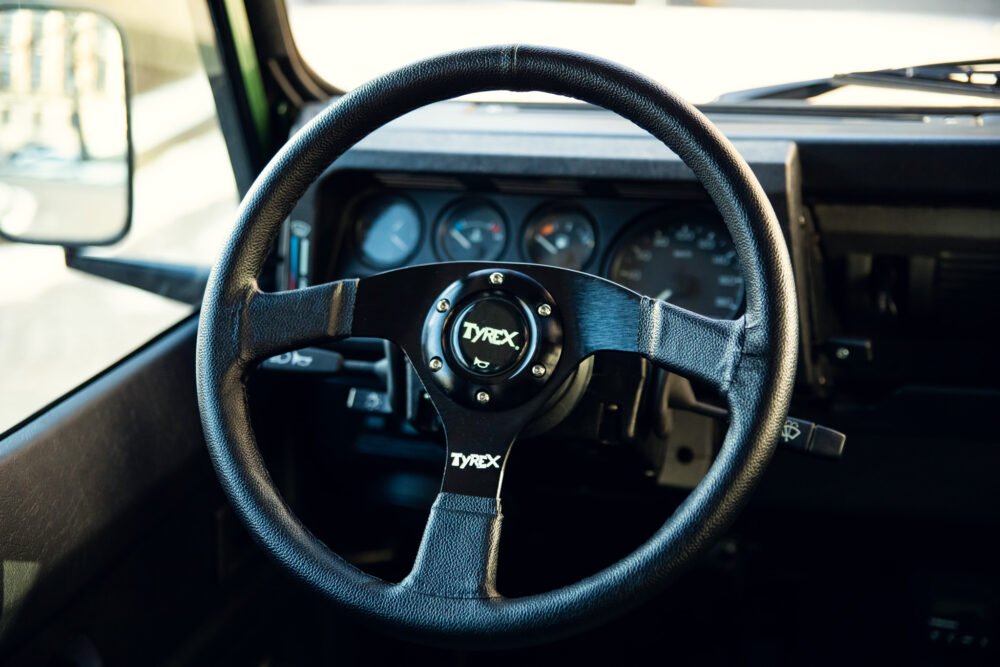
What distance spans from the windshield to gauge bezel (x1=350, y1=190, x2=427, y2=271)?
8.2 inches

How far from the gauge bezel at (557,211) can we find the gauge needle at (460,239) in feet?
0.32

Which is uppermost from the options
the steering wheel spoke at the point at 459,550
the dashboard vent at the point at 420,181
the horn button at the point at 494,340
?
the dashboard vent at the point at 420,181

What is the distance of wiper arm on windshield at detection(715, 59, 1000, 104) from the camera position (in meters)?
1.80

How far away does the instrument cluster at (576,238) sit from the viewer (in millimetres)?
1712

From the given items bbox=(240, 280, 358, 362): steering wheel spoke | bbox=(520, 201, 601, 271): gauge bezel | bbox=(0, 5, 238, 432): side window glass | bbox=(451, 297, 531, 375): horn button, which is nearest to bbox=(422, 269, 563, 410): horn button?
bbox=(451, 297, 531, 375): horn button

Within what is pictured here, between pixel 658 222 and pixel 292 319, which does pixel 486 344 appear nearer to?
pixel 292 319

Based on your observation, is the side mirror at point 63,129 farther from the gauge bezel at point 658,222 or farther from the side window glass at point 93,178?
the gauge bezel at point 658,222

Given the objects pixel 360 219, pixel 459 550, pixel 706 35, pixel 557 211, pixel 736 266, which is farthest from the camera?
pixel 706 35

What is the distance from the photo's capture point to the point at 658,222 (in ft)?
5.71

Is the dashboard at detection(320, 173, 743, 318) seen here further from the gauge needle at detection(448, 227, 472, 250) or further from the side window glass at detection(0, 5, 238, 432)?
the side window glass at detection(0, 5, 238, 432)

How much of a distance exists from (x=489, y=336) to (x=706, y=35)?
1099 millimetres

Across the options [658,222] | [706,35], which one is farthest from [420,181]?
[706,35]

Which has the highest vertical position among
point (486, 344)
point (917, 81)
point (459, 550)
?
point (917, 81)

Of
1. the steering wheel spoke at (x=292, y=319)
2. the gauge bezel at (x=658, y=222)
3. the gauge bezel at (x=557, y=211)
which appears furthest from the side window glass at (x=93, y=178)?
the gauge bezel at (x=658, y=222)
